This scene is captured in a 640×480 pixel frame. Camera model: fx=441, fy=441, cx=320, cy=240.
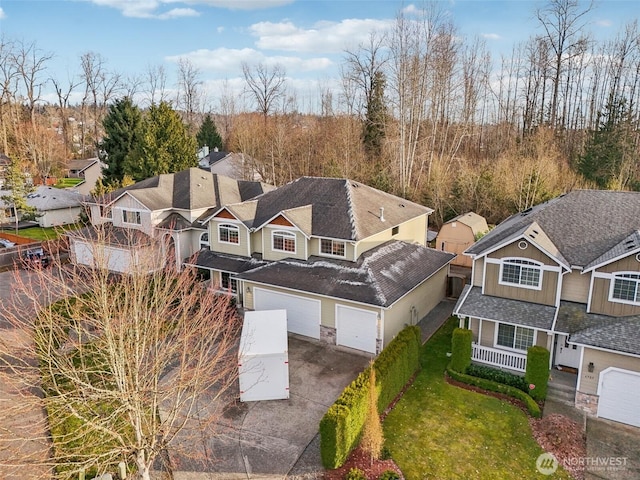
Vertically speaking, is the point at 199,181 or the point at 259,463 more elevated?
the point at 199,181

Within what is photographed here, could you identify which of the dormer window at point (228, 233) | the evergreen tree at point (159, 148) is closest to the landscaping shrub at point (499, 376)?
the dormer window at point (228, 233)

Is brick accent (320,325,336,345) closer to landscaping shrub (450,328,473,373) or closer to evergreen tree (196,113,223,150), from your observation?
landscaping shrub (450,328,473,373)

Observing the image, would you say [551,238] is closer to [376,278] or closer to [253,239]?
[376,278]

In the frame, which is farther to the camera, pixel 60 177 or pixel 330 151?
pixel 60 177

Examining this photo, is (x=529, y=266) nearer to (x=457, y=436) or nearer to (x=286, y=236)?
(x=457, y=436)

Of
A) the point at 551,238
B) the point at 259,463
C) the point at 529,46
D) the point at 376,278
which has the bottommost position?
the point at 259,463


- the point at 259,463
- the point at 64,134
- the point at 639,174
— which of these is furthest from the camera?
the point at 64,134

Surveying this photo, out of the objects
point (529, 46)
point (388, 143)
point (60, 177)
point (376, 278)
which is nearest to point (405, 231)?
point (376, 278)
